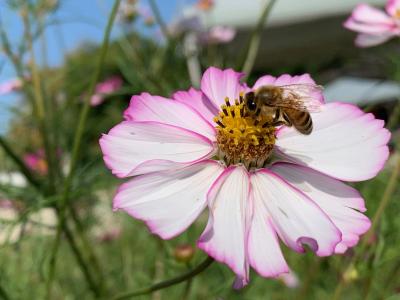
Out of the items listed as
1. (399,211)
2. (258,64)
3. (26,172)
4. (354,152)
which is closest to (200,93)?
(354,152)

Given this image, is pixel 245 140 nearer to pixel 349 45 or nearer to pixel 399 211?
pixel 399 211

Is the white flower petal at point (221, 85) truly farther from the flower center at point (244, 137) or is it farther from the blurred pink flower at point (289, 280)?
the blurred pink flower at point (289, 280)

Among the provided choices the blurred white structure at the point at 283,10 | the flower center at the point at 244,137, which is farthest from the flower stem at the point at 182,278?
the blurred white structure at the point at 283,10

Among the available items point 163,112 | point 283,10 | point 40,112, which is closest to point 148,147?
point 163,112

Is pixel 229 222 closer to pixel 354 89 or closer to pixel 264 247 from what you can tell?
pixel 264 247

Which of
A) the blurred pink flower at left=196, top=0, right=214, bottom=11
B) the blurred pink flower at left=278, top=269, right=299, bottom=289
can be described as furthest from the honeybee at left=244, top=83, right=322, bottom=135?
the blurred pink flower at left=196, top=0, right=214, bottom=11

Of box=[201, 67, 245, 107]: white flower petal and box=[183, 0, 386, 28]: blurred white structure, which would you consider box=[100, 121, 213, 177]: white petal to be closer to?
box=[201, 67, 245, 107]: white flower petal
